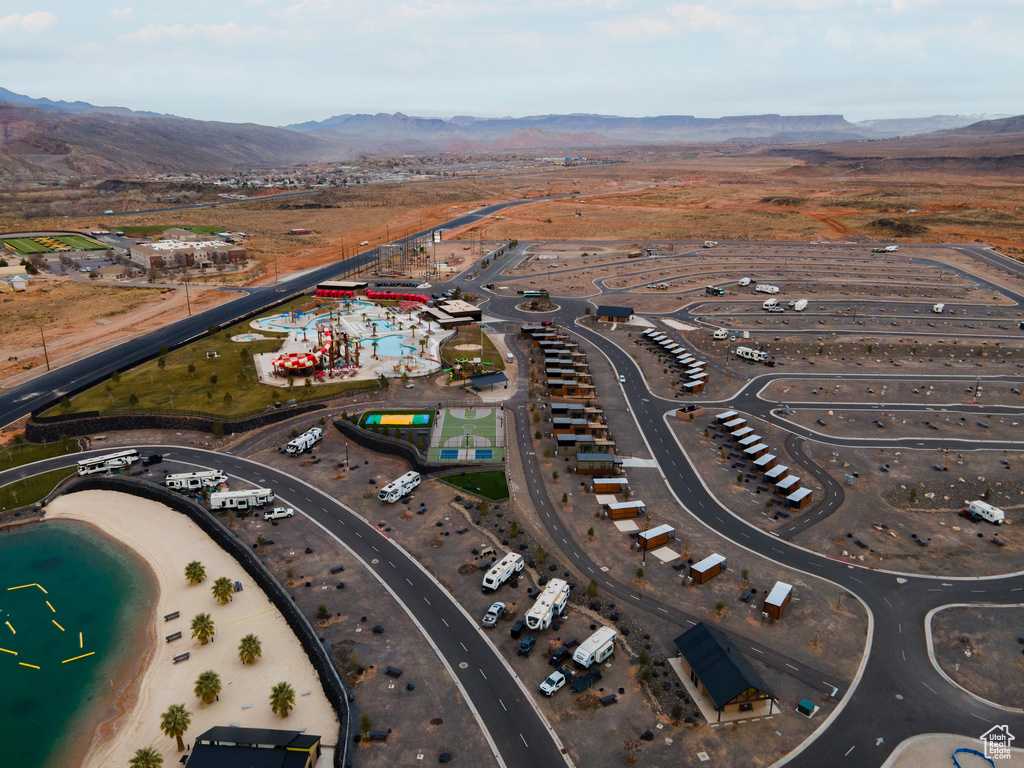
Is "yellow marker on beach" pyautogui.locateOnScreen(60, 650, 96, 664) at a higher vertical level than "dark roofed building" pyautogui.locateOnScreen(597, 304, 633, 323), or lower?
lower

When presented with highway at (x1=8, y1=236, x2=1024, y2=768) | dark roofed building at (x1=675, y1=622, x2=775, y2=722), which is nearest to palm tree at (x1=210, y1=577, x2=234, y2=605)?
highway at (x1=8, y1=236, x2=1024, y2=768)

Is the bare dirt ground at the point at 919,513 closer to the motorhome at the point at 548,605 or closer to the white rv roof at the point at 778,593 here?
the white rv roof at the point at 778,593

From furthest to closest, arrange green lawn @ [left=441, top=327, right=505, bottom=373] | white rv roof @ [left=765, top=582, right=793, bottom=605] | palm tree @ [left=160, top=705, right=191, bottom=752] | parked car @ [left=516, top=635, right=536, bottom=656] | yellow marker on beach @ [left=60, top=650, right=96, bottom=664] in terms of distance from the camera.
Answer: green lawn @ [left=441, top=327, right=505, bottom=373] < white rv roof @ [left=765, top=582, right=793, bottom=605] < yellow marker on beach @ [left=60, top=650, right=96, bottom=664] < parked car @ [left=516, top=635, right=536, bottom=656] < palm tree @ [left=160, top=705, right=191, bottom=752]

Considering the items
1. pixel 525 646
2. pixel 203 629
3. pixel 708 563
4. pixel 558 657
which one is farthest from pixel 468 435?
pixel 203 629

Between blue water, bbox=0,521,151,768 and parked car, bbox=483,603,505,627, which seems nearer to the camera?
blue water, bbox=0,521,151,768

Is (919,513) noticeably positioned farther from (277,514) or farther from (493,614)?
(277,514)

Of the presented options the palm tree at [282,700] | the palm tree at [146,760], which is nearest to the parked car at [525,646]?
the palm tree at [282,700]

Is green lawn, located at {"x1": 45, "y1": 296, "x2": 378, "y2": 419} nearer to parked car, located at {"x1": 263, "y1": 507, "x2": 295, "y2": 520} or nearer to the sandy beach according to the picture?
parked car, located at {"x1": 263, "y1": 507, "x2": 295, "y2": 520}
